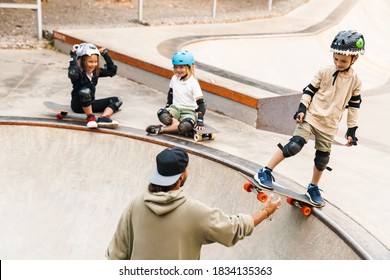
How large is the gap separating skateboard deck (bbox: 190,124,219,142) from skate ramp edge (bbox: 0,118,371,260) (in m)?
0.17

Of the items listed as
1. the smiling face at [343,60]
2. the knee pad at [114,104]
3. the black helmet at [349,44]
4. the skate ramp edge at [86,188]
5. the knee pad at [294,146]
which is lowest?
the skate ramp edge at [86,188]

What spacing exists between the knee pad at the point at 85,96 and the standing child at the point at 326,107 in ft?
9.45

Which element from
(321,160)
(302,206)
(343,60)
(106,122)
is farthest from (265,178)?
(106,122)

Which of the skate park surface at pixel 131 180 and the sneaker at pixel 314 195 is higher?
the sneaker at pixel 314 195

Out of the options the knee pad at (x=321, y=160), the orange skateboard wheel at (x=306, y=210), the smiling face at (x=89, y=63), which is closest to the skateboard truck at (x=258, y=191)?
the orange skateboard wheel at (x=306, y=210)

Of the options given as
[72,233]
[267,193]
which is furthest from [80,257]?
[267,193]

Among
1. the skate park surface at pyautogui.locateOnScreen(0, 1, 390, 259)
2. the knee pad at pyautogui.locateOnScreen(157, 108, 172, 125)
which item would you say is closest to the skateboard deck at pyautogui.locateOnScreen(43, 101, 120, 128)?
the skate park surface at pyautogui.locateOnScreen(0, 1, 390, 259)

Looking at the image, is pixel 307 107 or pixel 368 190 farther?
pixel 368 190

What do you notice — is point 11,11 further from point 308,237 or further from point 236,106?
point 308,237

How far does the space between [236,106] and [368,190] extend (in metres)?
2.82

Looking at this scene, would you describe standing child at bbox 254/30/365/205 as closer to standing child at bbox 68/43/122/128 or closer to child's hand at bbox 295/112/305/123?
child's hand at bbox 295/112/305/123

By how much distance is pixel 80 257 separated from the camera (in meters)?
6.08

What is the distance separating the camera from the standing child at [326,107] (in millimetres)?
4855

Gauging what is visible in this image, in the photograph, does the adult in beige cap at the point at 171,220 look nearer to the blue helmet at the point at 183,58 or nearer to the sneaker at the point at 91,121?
the blue helmet at the point at 183,58
